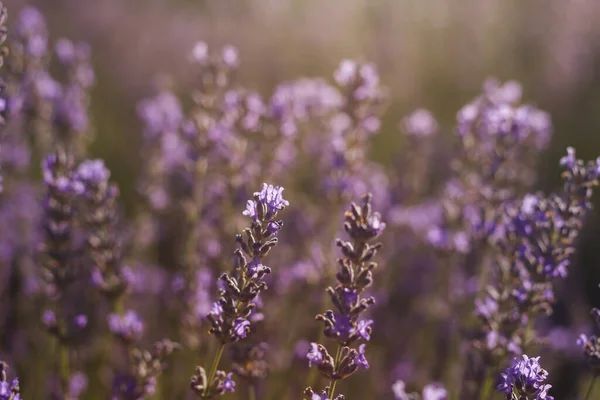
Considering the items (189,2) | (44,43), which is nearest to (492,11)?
(189,2)

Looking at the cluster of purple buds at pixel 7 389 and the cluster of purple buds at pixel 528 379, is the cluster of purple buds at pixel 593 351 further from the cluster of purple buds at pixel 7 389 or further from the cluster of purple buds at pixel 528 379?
the cluster of purple buds at pixel 7 389

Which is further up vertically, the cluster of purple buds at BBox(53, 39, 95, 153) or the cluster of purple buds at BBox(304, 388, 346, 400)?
the cluster of purple buds at BBox(53, 39, 95, 153)

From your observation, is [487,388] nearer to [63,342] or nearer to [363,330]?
[363,330]

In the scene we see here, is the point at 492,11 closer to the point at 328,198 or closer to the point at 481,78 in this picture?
the point at 481,78

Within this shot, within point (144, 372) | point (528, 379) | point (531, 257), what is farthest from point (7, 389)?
point (531, 257)

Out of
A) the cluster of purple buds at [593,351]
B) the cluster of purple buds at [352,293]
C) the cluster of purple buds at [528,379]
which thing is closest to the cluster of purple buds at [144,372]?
the cluster of purple buds at [352,293]

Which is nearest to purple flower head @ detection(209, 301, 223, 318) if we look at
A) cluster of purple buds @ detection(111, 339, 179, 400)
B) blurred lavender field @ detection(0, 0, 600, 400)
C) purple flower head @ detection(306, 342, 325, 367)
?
blurred lavender field @ detection(0, 0, 600, 400)

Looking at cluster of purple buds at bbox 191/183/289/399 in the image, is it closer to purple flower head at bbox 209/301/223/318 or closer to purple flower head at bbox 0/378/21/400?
purple flower head at bbox 209/301/223/318
